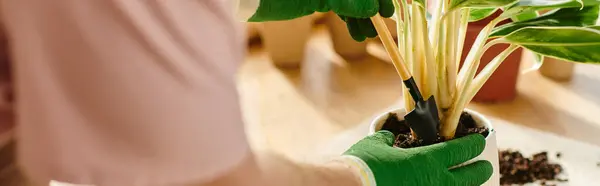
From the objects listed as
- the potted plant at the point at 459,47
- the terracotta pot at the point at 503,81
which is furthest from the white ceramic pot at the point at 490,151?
the terracotta pot at the point at 503,81

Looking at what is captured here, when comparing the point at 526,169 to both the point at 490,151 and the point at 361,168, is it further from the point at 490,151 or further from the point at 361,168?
the point at 361,168

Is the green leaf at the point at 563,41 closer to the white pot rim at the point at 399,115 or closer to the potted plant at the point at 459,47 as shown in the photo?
the potted plant at the point at 459,47

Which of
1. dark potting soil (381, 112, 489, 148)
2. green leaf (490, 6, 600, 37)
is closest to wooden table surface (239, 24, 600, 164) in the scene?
dark potting soil (381, 112, 489, 148)

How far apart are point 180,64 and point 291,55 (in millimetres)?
1154

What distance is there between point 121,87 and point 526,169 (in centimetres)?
84

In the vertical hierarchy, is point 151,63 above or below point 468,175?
above

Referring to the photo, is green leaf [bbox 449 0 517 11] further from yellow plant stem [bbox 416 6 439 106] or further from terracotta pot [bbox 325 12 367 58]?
terracotta pot [bbox 325 12 367 58]

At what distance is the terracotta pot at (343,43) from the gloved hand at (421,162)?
860mm

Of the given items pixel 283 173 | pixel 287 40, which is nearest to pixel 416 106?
pixel 283 173

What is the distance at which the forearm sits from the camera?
1.49 feet

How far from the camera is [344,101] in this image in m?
1.38

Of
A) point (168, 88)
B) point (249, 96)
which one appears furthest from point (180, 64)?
point (249, 96)

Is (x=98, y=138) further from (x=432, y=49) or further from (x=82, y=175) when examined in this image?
(x=432, y=49)

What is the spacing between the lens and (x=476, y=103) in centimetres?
136
